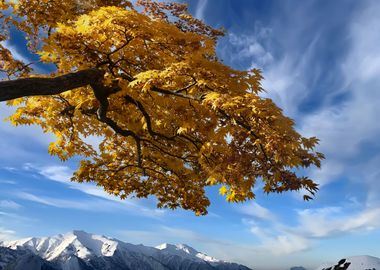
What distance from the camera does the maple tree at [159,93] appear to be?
10289 millimetres

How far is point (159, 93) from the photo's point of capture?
1344cm

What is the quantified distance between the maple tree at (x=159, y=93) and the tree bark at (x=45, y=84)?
0.03 meters

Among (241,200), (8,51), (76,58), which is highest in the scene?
(8,51)

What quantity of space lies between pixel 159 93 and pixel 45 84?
4.15 meters

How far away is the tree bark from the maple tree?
29 mm

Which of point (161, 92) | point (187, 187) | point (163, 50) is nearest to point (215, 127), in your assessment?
point (161, 92)

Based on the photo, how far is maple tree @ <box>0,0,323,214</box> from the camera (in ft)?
33.8

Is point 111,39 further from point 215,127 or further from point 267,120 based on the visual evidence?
point 267,120

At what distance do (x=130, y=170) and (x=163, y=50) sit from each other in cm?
1053

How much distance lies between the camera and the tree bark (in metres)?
9.95

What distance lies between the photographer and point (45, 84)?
10.7m

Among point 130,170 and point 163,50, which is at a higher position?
point 163,50

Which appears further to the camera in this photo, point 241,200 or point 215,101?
point 241,200

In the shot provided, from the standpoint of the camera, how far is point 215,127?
41.9 ft
